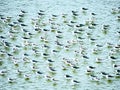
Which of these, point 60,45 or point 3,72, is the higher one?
point 60,45

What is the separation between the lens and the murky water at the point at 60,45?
24922 millimetres

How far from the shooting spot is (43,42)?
2966 cm

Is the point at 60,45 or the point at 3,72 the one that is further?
the point at 60,45

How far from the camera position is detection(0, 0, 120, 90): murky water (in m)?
24.9

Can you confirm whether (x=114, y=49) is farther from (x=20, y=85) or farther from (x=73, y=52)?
(x=20, y=85)

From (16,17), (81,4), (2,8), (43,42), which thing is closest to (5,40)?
(43,42)

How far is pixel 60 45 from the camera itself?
29109 millimetres

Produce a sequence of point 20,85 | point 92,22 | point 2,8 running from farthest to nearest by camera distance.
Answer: point 2,8, point 92,22, point 20,85

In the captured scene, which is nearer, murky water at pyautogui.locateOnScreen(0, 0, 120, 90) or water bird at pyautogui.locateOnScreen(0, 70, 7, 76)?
murky water at pyautogui.locateOnScreen(0, 0, 120, 90)

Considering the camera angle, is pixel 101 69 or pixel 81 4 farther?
pixel 81 4

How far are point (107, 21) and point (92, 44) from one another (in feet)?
15.2

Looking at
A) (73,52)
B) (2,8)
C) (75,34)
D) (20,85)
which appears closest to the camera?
(20,85)

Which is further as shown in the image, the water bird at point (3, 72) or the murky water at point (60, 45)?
the water bird at point (3, 72)

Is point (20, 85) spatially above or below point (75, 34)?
below
